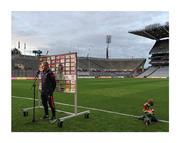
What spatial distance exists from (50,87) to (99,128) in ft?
6.50

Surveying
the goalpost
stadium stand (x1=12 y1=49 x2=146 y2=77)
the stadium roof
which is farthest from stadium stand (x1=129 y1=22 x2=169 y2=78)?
the goalpost

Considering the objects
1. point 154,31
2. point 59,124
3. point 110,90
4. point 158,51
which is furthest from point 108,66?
point 59,124

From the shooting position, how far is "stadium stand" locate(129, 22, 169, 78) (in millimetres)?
68931

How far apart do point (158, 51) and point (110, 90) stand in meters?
64.0

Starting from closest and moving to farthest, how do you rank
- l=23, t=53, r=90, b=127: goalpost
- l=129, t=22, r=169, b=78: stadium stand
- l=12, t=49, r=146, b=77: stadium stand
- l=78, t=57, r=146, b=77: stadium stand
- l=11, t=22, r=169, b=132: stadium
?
l=11, t=22, r=169, b=132: stadium < l=23, t=53, r=90, b=127: goalpost < l=129, t=22, r=169, b=78: stadium stand < l=12, t=49, r=146, b=77: stadium stand < l=78, t=57, r=146, b=77: stadium stand

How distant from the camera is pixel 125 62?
98500mm

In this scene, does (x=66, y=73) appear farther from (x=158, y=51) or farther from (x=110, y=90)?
(x=158, y=51)

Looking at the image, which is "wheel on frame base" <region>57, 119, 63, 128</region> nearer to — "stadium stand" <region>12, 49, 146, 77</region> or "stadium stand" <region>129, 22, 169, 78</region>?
"stadium stand" <region>129, 22, 169, 78</region>

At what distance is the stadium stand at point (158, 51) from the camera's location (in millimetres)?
68931

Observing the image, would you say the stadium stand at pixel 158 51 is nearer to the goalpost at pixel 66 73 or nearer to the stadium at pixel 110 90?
the stadium at pixel 110 90

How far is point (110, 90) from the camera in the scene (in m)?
19.2

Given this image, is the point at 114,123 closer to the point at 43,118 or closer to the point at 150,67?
the point at 43,118

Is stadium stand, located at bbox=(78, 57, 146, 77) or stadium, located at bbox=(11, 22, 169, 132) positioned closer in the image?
stadium, located at bbox=(11, 22, 169, 132)

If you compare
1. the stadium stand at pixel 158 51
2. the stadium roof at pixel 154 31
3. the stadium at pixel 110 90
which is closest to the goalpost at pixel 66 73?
the stadium at pixel 110 90
